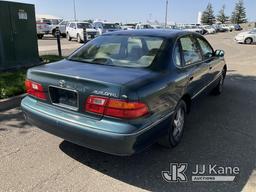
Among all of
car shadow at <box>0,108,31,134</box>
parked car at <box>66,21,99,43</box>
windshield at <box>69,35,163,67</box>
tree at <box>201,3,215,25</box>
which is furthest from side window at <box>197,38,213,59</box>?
tree at <box>201,3,215,25</box>

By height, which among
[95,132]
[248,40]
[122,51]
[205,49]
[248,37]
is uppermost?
[122,51]

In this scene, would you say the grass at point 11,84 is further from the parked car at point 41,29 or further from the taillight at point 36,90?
the parked car at point 41,29

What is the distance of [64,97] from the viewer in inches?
125

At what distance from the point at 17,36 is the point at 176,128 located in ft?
21.1

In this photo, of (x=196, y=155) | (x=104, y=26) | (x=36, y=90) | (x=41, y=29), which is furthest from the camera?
(x=104, y=26)

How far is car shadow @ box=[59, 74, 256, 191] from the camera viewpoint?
3.12 metres

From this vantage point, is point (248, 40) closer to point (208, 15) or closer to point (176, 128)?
point (176, 128)

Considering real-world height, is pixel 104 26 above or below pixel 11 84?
above

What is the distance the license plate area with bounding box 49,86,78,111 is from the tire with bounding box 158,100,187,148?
3.96ft

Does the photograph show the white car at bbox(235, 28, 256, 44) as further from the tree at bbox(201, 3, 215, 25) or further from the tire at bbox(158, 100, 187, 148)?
the tree at bbox(201, 3, 215, 25)

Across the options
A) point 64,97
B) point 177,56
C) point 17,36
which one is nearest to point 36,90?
point 64,97

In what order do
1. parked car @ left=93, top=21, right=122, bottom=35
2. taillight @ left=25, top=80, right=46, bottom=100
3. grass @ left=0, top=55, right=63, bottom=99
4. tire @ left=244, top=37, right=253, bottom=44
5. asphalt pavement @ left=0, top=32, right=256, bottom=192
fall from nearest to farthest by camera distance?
asphalt pavement @ left=0, top=32, right=256, bottom=192 < taillight @ left=25, top=80, right=46, bottom=100 < grass @ left=0, top=55, right=63, bottom=99 < tire @ left=244, top=37, right=253, bottom=44 < parked car @ left=93, top=21, right=122, bottom=35

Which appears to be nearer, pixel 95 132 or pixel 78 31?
pixel 95 132

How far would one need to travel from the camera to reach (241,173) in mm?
3303
